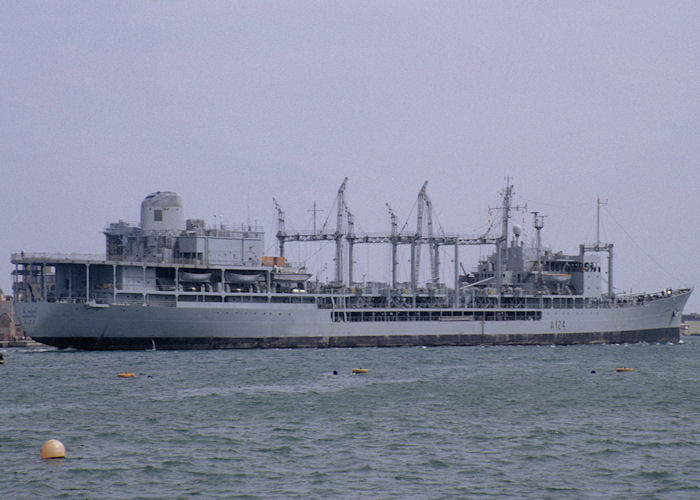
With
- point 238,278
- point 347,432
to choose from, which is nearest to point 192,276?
point 238,278

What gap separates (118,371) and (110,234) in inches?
1226

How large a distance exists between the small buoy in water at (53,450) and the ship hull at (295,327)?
49.8 meters

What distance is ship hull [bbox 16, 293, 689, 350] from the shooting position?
8131 cm

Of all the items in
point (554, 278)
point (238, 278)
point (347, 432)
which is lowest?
point (347, 432)

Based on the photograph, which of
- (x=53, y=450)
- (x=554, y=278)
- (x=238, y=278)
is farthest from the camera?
(x=554, y=278)

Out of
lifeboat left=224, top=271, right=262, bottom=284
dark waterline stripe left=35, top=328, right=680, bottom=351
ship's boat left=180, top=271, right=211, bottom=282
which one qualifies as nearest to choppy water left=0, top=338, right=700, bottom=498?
dark waterline stripe left=35, top=328, right=680, bottom=351

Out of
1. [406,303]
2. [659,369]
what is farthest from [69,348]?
[659,369]

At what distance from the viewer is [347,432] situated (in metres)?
37.2

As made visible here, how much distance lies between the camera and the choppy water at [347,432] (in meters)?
28.2

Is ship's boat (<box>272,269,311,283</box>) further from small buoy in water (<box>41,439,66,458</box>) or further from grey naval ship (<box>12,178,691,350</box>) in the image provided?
small buoy in water (<box>41,439,66,458</box>)

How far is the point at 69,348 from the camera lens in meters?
87.9

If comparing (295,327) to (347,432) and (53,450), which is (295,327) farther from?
(53,450)

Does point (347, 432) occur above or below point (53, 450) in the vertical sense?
below

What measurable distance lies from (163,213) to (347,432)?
58794 millimetres
